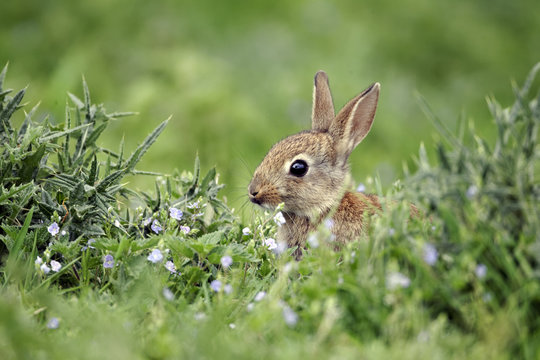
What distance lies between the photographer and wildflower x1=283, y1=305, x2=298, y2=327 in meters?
3.16

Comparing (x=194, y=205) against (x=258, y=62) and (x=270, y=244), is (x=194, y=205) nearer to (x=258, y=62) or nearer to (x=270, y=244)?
(x=270, y=244)

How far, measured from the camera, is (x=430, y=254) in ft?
10.6

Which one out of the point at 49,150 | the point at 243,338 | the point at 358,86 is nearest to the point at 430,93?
the point at 358,86

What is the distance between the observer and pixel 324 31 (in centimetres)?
1085

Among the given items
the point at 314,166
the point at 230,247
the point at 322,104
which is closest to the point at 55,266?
the point at 230,247

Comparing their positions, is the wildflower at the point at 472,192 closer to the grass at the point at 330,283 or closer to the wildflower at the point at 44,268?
the grass at the point at 330,283

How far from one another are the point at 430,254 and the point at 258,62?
7645mm

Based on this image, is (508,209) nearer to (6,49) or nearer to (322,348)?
(322,348)

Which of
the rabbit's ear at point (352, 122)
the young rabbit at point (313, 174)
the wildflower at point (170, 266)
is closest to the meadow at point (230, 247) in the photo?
the wildflower at point (170, 266)

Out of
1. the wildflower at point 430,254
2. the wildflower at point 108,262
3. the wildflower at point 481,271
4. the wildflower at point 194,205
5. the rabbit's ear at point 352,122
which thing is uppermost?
the rabbit's ear at point 352,122

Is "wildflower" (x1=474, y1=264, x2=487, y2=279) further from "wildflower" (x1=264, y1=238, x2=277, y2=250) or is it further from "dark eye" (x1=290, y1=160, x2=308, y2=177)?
"dark eye" (x1=290, y1=160, x2=308, y2=177)

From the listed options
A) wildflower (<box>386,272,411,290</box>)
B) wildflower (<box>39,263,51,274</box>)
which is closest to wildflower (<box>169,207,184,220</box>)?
wildflower (<box>39,263,51,274</box>)

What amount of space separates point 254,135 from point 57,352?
5649mm

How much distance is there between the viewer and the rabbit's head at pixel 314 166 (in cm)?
581
